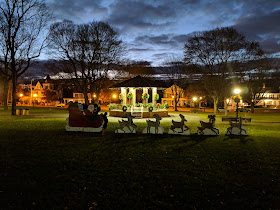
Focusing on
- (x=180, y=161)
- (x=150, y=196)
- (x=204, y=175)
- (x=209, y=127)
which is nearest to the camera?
(x=150, y=196)

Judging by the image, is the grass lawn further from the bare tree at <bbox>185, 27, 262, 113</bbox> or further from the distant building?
the distant building

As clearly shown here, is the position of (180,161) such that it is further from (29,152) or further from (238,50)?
(238,50)

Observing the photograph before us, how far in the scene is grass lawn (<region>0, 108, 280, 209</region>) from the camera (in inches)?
180

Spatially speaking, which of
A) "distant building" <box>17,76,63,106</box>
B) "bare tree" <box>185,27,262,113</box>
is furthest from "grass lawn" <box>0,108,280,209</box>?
"distant building" <box>17,76,63,106</box>

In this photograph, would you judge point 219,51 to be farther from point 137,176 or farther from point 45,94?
point 45,94

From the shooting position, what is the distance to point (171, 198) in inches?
186

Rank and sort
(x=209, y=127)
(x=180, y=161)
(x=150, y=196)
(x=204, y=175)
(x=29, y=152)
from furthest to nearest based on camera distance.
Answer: (x=209, y=127)
(x=29, y=152)
(x=180, y=161)
(x=204, y=175)
(x=150, y=196)

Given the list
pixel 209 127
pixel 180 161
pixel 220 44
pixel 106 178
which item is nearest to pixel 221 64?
pixel 220 44

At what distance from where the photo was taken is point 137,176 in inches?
236

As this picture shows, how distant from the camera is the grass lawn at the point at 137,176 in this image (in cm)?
457

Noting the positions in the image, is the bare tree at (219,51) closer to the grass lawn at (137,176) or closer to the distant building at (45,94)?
the grass lawn at (137,176)

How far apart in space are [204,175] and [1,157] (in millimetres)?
6377

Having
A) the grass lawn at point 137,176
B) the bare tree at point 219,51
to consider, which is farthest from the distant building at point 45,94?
the grass lawn at point 137,176

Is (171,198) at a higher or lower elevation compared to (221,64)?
lower
